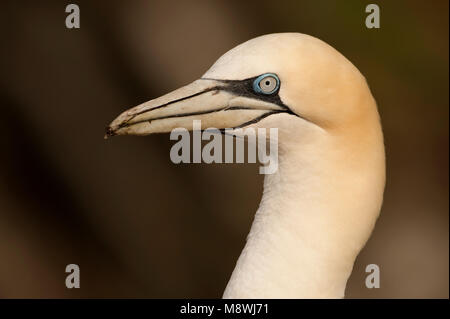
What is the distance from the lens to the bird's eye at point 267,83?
3.48m

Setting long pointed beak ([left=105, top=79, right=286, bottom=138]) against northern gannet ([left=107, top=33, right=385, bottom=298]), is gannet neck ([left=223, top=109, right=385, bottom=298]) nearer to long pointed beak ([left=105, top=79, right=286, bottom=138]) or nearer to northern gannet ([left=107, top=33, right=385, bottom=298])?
northern gannet ([left=107, top=33, right=385, bottom=298])

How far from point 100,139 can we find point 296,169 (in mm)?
5534

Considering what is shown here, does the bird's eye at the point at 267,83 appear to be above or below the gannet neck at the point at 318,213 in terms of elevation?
above

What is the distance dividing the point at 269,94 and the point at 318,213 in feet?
1.94

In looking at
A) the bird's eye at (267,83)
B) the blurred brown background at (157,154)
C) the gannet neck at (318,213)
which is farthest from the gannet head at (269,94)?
the blurred brown background at (157,154)

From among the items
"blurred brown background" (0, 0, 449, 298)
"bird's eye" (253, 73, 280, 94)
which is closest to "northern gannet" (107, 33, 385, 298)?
"bird's eye" (253, 73, 280, 94)

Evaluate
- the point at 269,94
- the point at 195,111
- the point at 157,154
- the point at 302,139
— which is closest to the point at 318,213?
the point at 302,139

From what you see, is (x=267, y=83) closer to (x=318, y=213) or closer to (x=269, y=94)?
(x=269, y=94)

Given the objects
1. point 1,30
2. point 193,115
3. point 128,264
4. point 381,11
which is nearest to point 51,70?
point 1,30

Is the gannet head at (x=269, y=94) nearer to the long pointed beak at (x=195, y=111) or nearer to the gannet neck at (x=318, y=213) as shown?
the long pointed beak at (x=195, y=111)

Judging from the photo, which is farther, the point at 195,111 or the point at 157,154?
the point at 157,154

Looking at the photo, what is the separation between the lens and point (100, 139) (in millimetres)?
8859

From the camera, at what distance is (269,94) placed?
3.53 meters
